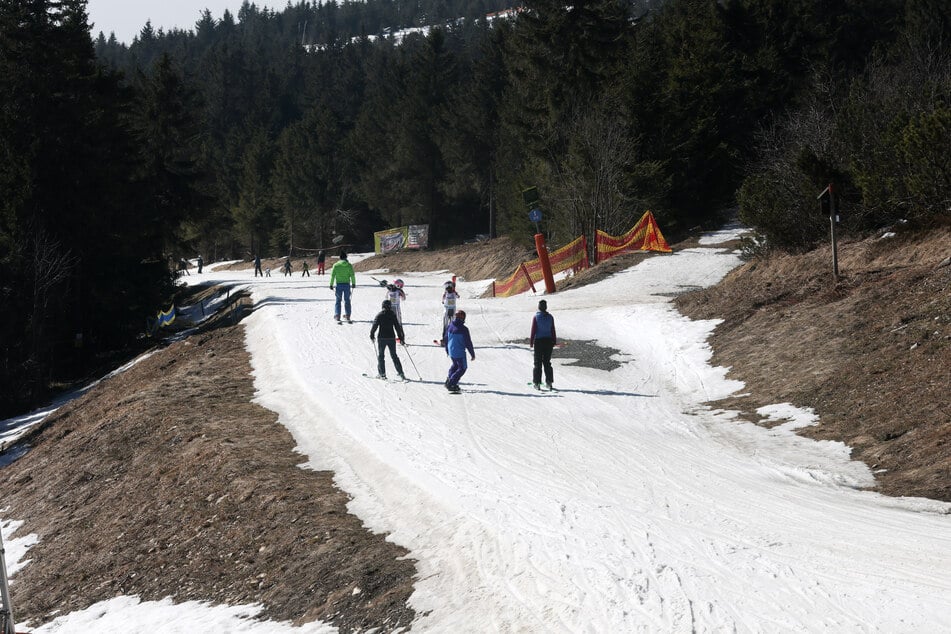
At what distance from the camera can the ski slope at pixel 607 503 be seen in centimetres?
645

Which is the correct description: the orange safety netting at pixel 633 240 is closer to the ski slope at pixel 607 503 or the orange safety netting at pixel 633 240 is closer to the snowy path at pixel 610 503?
the ski slope at pixel 607 503

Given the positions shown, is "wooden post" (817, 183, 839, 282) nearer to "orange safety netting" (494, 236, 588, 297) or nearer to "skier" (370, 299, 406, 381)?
"skier" (370, 299, 406, 381)

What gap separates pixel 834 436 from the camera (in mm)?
11773

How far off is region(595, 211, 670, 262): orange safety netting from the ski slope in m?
15.2

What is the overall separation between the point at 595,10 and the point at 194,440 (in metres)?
37.0

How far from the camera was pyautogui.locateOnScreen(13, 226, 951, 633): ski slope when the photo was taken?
21.2ft

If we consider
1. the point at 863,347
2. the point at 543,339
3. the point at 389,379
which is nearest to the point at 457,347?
the point at 543,339

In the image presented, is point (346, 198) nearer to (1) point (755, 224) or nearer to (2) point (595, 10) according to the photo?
(2) point (595, 10)

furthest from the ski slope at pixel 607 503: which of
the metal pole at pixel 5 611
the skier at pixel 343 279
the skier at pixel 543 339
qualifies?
the skier at pixel 343 279

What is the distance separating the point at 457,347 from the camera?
1559cm

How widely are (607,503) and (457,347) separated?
268 inches

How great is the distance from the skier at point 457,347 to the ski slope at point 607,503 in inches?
16.0

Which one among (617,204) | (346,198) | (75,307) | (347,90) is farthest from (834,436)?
Result: (347,90)

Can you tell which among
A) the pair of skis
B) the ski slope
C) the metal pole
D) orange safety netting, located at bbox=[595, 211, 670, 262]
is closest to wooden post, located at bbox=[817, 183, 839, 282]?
the ski slope
